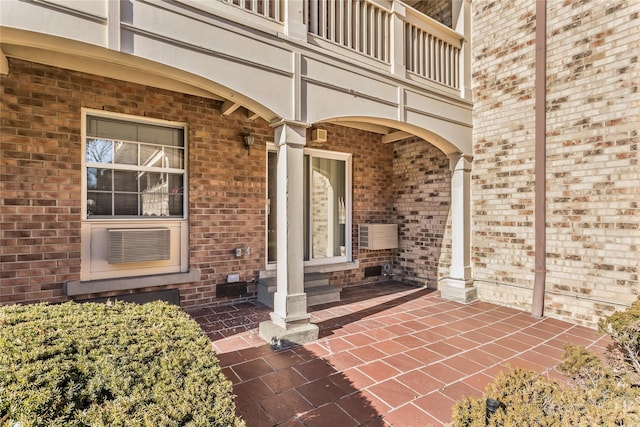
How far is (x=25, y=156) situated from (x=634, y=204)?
23.3 ft

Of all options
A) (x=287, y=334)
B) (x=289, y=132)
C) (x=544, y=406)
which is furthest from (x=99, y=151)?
(x=544, y=406)

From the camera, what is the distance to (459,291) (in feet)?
17.7

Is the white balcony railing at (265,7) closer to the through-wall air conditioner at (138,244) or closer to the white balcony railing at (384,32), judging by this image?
the white balcony railing at (384,32)

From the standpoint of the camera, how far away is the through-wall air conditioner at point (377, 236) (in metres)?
6.45

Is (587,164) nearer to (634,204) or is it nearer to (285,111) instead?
(634,204)

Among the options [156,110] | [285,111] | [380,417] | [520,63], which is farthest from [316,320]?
[520,63]

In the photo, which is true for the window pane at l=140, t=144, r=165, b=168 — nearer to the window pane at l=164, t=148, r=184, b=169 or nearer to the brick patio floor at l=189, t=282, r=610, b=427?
the window pane at l=164, t=148, r=184, b=169

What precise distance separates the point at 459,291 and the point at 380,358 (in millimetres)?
2649

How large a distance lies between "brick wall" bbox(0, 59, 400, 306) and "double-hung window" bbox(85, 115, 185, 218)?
167 millimetres

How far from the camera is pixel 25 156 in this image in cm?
375

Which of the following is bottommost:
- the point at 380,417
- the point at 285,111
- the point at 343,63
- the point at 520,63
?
the point at 380,417

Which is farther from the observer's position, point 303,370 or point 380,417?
point 303,370

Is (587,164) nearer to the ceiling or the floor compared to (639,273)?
nearer to the ceiling

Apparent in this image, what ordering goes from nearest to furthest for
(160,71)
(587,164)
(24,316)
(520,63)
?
(24,316), (160,71), (587,164), (520,63)
